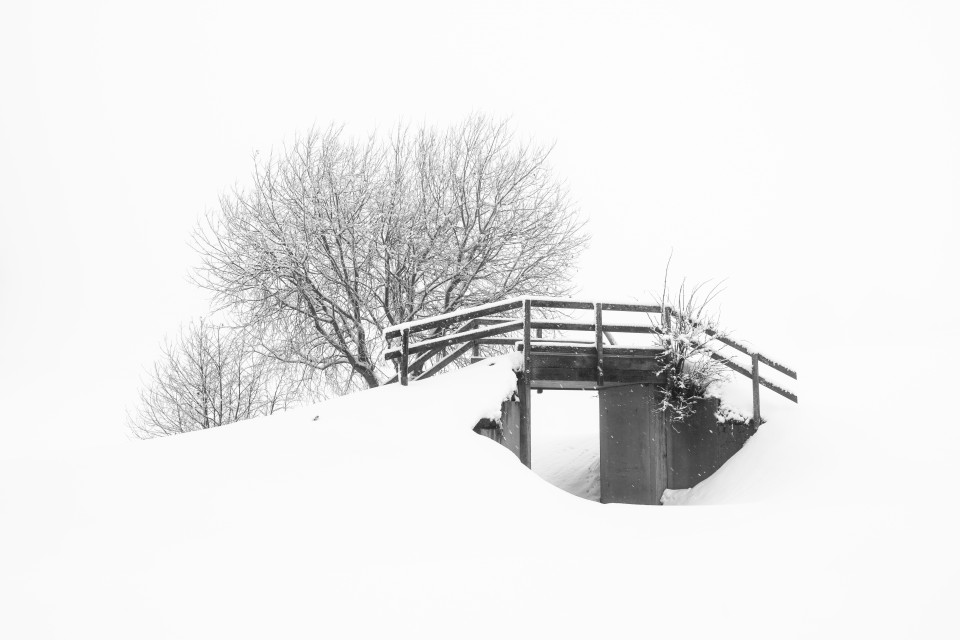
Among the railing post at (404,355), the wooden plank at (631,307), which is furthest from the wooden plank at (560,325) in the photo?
the railing post at (404,355)

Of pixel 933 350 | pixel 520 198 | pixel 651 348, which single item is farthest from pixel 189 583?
pixel 933 350

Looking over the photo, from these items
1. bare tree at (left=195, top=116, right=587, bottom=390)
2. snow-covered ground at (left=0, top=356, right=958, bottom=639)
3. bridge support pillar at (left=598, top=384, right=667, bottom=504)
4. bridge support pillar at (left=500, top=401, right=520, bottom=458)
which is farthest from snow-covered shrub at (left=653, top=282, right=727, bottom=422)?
bare tree at (left=195, top=116, right=587, bottom=390)

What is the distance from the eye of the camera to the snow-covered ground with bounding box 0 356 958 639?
5559 mm

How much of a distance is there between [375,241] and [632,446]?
776cm

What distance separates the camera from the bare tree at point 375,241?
1678 centimetres

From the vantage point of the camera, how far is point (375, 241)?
16828 mm

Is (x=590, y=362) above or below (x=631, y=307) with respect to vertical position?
below

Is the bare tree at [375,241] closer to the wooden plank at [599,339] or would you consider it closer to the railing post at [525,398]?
the wooden plank at [599,339]

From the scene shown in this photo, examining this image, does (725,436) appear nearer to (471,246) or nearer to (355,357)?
(471,246)

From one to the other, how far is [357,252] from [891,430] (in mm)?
11409

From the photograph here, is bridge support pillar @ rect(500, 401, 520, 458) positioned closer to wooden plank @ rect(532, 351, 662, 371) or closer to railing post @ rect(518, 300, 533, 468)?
railing post @ rect(518, 300, 533, 468)

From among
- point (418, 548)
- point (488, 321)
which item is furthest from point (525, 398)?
point (418, 548)

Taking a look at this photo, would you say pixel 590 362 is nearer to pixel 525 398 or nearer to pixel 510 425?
pixel 525 398

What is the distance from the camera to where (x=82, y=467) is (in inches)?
342
